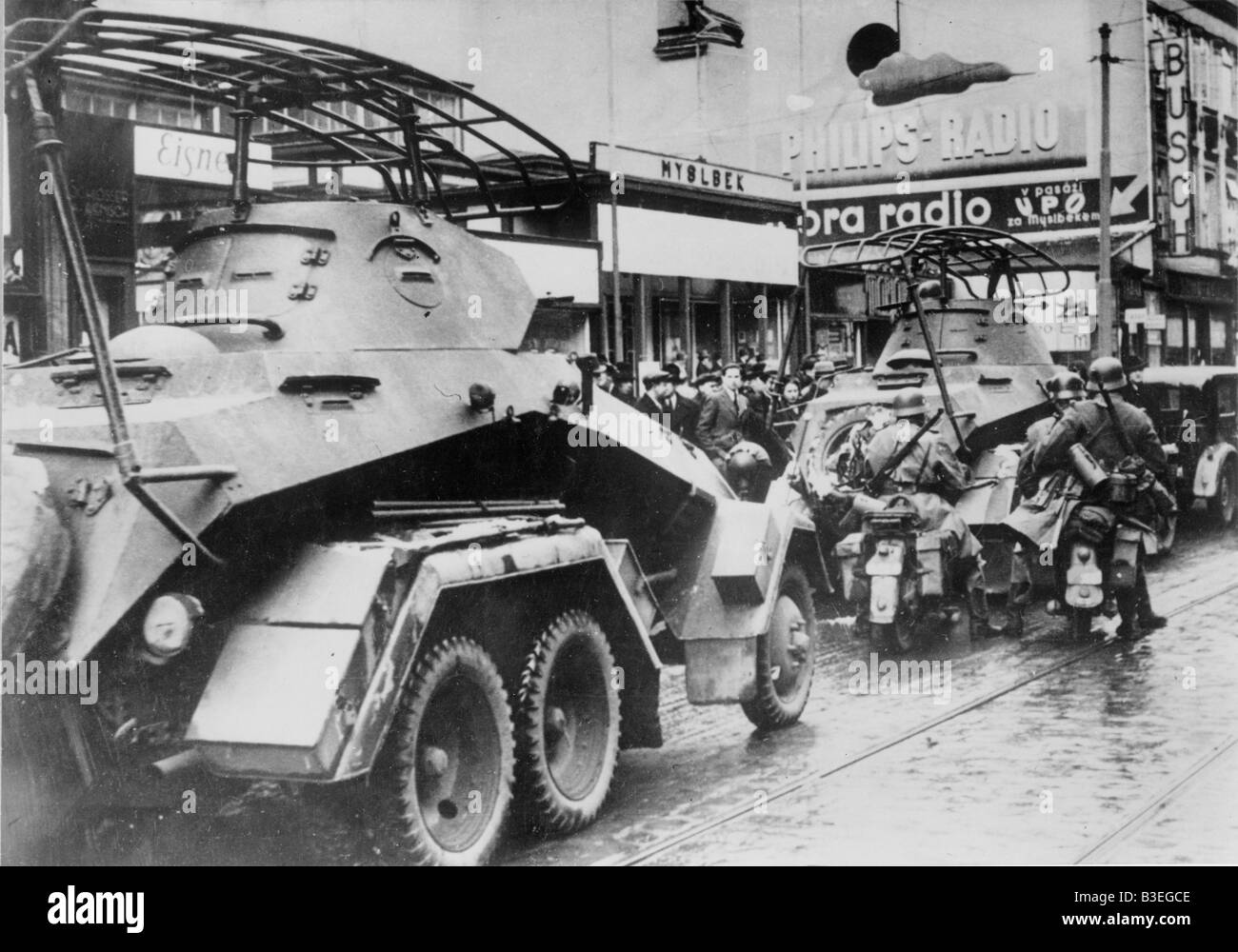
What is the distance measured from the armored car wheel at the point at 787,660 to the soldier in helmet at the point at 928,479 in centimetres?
192

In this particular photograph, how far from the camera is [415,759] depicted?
5.14 meters

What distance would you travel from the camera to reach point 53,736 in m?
4.64

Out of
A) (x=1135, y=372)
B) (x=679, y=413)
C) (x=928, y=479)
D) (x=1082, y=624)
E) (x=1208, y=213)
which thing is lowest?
(x=1082, y=624)

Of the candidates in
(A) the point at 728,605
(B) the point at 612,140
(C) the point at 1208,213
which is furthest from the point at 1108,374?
(C) the point at 1208,213

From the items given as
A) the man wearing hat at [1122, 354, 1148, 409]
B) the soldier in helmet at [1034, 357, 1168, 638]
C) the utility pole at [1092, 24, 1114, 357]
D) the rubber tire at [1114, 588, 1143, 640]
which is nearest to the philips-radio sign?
the utility pole at [1092, 24, 1114, 357]

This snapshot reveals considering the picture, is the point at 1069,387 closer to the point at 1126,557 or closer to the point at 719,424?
the point at 1126,557

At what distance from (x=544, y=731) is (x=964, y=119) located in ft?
25.1

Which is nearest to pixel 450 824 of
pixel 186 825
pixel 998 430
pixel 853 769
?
pixel 186 825

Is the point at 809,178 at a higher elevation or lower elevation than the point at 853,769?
higher

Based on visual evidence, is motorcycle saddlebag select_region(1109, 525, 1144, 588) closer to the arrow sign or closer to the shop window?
the arrow sign

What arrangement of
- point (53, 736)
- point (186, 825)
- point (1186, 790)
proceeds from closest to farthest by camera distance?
point (53, 736) → point (186, 825) → point (1186, 790)

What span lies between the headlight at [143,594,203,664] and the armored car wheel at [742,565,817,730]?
3.40 metres
